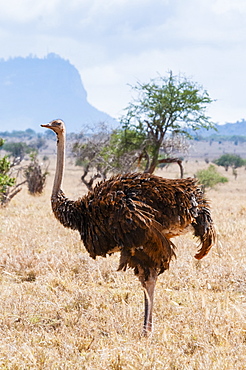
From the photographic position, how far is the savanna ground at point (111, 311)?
123 inches

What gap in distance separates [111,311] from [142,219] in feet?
3.73

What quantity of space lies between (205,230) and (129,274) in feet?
5.03

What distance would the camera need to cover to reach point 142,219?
→ 11.6 ft

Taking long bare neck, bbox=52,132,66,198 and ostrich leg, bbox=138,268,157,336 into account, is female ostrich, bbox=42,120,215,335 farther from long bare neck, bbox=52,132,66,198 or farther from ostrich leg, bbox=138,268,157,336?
long bare neck, bbox=52,132,66,198

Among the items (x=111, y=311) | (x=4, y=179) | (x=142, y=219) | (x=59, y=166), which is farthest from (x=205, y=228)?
(x=4, y=179)

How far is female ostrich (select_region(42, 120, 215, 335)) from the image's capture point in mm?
3596

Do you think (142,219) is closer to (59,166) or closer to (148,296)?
(148,296)

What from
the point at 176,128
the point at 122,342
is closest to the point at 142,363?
the point at 122,342

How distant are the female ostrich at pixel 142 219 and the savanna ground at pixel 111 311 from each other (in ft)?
1.27

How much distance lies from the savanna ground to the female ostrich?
0.39 meters

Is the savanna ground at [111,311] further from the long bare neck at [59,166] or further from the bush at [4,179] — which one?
the bush at [4,179]

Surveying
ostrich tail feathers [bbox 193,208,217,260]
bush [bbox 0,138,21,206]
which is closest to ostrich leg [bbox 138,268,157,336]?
ostrich tail feathers [bbox 193,208,217,260]

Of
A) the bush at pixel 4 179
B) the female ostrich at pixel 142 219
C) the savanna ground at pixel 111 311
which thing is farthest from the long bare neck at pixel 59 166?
the bush at pixel 4 179

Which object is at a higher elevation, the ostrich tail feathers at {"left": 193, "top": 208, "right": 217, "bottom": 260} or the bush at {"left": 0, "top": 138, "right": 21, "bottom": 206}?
the ostrich tail feathers at {"left": 193, "top": 208, "right": 217, "bottom": 260}
